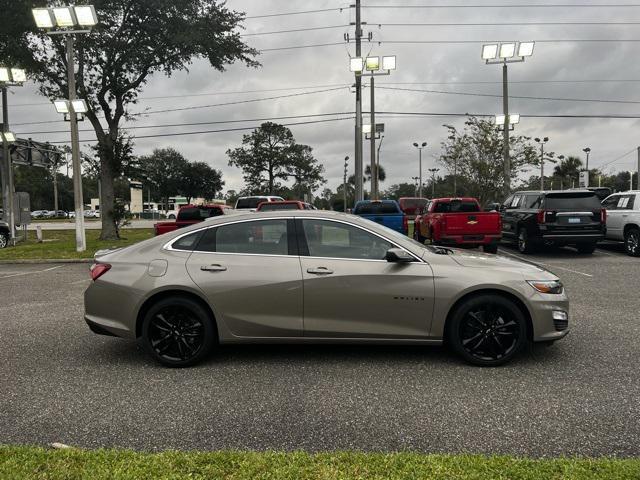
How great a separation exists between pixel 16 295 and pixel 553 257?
41.7 feet

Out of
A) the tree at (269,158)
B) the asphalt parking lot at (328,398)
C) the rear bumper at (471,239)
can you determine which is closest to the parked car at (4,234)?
the asphalt parking lot at (328,398)

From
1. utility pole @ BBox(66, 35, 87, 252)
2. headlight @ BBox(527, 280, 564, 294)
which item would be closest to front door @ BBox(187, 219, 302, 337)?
headlight @ BBox(527, 280, 564, 294)

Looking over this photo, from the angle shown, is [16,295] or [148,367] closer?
[148,367]

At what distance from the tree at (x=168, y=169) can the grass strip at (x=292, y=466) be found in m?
102

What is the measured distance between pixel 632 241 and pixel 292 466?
13.6 m

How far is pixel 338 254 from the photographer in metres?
4.62

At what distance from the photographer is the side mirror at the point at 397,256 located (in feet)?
14.6

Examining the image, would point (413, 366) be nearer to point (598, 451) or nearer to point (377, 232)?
point (377, 232)

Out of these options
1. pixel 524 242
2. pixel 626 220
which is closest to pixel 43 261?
pixel 524 242

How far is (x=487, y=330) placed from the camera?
178 inches

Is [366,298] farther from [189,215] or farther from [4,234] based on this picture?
[4,234]

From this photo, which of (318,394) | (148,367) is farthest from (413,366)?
(148,367)

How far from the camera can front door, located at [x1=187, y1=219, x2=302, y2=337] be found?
451 centimetres

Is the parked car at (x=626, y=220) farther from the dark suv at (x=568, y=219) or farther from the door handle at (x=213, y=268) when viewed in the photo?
the door handle at (x=213, y=268)
